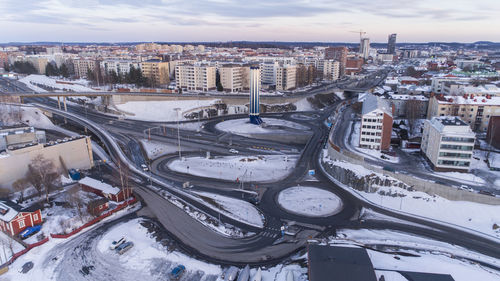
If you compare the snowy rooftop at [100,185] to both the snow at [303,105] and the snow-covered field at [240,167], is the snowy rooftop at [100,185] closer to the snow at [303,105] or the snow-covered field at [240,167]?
the snow-covered field at [240,167]

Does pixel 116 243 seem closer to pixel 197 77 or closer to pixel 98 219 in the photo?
pixel 98 219

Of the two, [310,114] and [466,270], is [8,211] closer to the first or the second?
[466,270]

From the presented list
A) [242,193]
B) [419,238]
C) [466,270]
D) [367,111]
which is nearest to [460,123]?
[367,111]

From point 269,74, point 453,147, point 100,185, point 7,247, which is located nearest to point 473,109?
point 453,147

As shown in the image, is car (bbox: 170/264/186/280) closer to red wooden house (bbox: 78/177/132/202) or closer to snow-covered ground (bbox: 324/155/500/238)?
red wooden house (bbox: 78/177/132/202)

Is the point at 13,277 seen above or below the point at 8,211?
below

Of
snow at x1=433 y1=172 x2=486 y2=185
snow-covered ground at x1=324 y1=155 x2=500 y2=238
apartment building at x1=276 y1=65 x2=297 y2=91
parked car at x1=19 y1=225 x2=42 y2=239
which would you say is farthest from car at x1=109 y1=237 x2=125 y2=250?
apartment building at x1=276 y1=65 x2=297 y2=91
